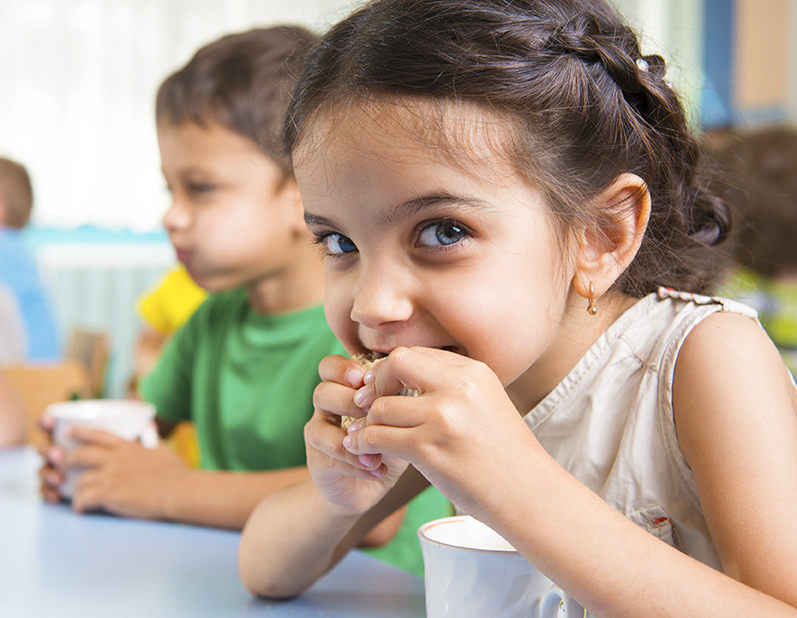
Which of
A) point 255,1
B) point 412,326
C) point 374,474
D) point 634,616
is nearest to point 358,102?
point 412,326

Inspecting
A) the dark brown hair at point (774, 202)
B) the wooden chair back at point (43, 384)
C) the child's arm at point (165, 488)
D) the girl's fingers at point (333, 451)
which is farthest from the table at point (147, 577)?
the dark brown hair at point (774, 202)

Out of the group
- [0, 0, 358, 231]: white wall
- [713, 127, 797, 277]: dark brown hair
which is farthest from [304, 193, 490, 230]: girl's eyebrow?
[0, 0, 358, 231]: white wall

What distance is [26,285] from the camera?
283 cm

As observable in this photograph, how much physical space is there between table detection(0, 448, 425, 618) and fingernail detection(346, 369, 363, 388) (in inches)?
7.5

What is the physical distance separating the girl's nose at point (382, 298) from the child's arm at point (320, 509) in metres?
0.05

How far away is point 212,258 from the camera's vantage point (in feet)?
3.59

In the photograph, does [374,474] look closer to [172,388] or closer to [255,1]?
[172,388]

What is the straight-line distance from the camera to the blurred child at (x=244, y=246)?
3.51 ft

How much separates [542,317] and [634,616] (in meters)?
0.23

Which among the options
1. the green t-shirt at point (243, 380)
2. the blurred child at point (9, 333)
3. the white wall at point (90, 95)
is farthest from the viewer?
the white wall at point (90, 95)

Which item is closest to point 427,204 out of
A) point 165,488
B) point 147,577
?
point 147,577

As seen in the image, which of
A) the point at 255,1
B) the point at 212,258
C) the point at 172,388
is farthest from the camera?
the point at 255,1

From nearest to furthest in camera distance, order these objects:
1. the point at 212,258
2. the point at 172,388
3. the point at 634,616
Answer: the point at 634,616 → the point at 212,258 → the point at 172,388

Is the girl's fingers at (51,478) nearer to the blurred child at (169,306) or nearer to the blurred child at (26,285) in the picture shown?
the blurred child at (169,306)
